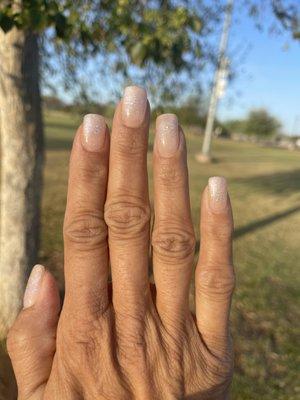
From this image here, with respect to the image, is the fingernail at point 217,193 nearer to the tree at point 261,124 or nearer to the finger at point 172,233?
the finger at point 172,233

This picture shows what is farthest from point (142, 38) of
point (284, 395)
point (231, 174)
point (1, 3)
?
point (231, 174)

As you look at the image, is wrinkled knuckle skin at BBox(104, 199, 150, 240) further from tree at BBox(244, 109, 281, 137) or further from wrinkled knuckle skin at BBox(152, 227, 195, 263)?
tree at BBox(244, 109, 281, 137)

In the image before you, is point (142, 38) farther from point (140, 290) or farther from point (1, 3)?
point (140, 290)

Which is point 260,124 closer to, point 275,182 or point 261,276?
point 275,182

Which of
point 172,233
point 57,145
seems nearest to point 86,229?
point 172,233

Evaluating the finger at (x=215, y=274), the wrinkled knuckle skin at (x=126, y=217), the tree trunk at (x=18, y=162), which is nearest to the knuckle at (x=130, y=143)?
the wrinkled knuckle skin at (x=126, y=217)

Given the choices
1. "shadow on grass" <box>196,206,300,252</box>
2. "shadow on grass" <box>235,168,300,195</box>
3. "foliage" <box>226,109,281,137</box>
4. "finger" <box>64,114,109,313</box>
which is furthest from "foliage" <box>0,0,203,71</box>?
"foliage" <box>226,109,281,137</box>
